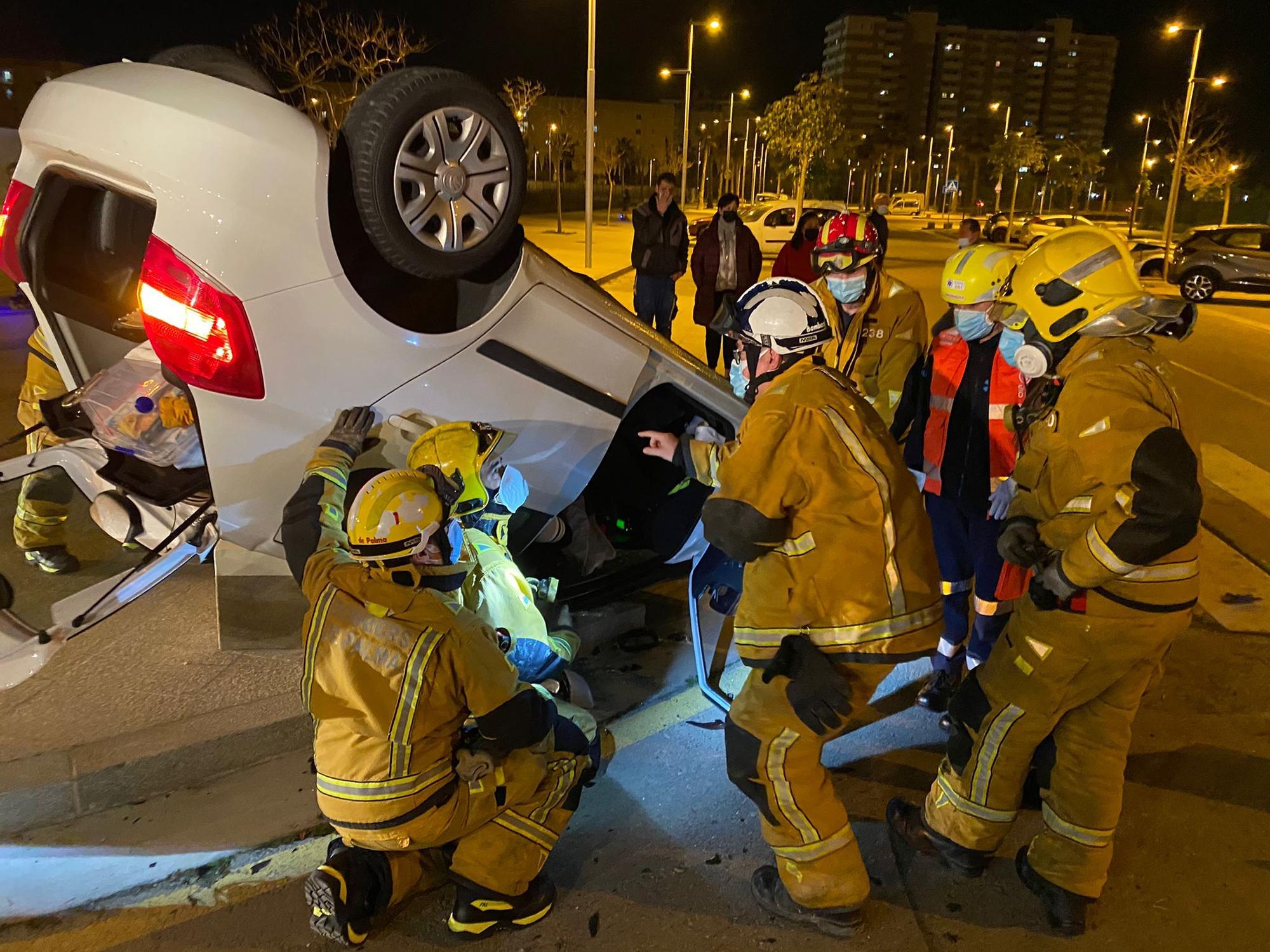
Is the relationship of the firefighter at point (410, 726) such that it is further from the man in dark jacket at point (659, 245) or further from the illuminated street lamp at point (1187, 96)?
the illuminated street lamp at point (1187, 96)

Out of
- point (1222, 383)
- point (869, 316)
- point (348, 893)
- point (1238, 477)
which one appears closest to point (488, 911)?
point (348, 893)

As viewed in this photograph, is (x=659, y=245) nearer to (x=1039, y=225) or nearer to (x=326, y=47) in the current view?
(x=326, y=47)

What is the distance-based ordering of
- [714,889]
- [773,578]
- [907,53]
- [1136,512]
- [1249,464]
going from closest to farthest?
[1136,512], [773,578], [714,889], [1249,464], [907,53]

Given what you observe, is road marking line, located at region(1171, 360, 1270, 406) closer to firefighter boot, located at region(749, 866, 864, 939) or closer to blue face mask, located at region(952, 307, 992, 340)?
blue face mask, located at region(952, 307, 992, 340)

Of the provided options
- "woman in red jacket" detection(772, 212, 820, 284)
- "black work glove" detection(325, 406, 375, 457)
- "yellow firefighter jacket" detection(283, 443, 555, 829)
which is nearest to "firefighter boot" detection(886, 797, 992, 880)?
"yellow firefighter jacket" detection(283, 443, 555, 829)

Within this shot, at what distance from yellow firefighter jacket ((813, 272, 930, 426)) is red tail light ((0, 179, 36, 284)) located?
3091 mm

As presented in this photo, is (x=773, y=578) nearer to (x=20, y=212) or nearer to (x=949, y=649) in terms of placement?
(x=949, y=649)

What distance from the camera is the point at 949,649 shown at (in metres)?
3.88

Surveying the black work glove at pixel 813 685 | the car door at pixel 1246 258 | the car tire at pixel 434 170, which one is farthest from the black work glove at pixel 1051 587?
the car door at pixel 1246 258

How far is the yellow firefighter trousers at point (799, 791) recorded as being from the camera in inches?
97.4

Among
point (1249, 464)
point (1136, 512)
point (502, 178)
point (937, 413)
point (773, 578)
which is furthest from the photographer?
point (1249, 464)

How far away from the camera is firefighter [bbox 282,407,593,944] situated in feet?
7.38

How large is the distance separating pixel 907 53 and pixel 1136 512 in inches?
5647

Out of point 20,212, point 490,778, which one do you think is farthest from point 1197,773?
point 20,212
